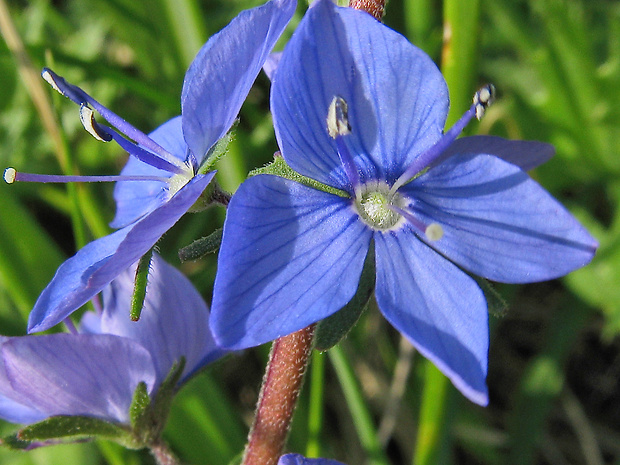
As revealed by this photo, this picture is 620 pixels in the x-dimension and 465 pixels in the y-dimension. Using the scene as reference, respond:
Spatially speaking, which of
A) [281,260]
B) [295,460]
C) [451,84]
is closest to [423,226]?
[281,260]

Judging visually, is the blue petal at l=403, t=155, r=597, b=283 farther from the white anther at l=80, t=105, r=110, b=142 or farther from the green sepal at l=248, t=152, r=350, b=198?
the white anther at l=80, t=105, r=110, b=142

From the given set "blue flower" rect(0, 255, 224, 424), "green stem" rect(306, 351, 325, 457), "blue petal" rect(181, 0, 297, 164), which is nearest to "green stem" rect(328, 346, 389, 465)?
"green stem" rect(306, 351, 325, 457)

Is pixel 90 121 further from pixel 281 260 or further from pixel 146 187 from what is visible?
pixel 281 260

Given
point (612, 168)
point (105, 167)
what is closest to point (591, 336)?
point (612, 168)

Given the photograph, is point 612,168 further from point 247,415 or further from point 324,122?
point 324,122

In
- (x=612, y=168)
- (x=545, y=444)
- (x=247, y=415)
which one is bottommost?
(x=545, y=444)

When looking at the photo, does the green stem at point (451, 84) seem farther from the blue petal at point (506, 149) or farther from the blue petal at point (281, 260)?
the blue petal at point (281, 260)
